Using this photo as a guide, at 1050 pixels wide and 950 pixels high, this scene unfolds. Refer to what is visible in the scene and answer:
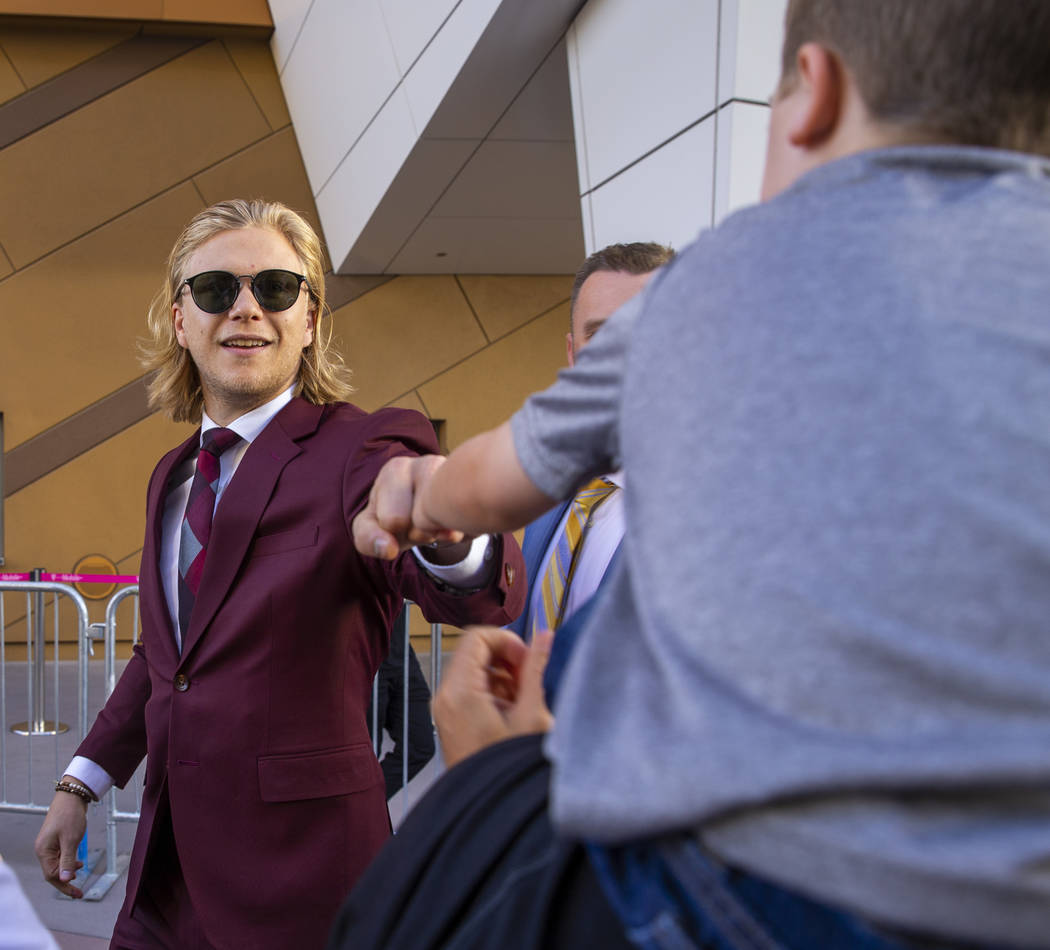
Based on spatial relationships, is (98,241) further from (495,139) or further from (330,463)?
(330,463)

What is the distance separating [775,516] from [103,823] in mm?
5090

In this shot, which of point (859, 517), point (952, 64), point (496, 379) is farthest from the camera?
point (496, 379)

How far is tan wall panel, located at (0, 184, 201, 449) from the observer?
856 centimetres

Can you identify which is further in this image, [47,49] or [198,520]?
[47,49]

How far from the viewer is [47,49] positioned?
338 inches

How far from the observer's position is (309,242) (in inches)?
91.0

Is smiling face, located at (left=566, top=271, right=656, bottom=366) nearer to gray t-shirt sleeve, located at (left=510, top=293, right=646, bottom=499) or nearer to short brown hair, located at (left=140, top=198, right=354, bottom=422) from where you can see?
short brown hair, located at (left=140, top=198, right=354, bottom=422)

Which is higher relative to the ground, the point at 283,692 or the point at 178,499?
the point at 178,499

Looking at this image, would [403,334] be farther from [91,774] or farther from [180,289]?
[91,774]

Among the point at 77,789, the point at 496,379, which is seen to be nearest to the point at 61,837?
the point at 77,789

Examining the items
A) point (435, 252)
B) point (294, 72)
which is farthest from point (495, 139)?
point (294, 72)

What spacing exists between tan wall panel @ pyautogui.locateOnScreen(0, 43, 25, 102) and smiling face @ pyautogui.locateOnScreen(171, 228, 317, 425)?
7.97 m

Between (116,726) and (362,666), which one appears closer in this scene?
(362,666)

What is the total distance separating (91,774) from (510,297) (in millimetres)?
8254
